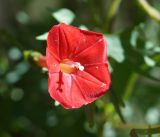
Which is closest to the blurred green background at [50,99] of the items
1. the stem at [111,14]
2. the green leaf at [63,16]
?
the stem at [111,14]

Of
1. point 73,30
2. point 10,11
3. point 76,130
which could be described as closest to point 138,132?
point 73,30

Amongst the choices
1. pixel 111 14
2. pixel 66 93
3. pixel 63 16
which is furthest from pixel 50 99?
pixel 66 93

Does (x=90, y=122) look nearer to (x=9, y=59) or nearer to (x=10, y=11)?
(x=9, y=59)

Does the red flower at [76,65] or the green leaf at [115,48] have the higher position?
the red flower at [76,65]

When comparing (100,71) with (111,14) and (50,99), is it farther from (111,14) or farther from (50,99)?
(50,99)

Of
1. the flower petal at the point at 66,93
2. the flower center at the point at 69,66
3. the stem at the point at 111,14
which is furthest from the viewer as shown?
the stem at the point at 111,14

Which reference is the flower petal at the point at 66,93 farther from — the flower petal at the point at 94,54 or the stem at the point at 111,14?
the stem at the point at 111,14
